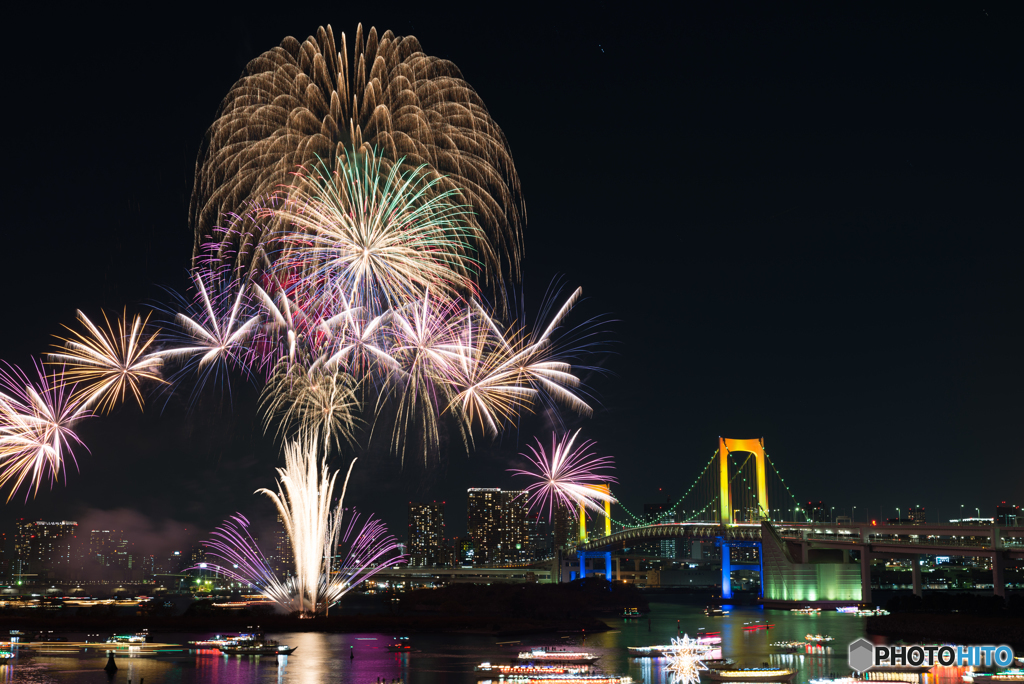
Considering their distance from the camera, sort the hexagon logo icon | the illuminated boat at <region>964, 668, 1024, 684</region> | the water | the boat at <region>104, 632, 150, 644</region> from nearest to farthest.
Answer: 1. the illuminated boat at <region>964, 668, 1024, 684</region>
2. the hexagon logo icon
3. the water
4. the boat at <region>104, 632, 150, 644</region>

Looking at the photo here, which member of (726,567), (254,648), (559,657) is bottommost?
(559,657)

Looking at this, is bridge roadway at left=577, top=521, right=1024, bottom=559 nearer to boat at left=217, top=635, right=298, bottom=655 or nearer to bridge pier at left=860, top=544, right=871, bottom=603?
bridge pier at left=860, top=544, right=871, bottom=603

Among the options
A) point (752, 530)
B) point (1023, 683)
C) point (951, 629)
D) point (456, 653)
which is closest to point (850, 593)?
point (752, 530)

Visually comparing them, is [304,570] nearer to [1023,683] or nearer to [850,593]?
[1023,683]

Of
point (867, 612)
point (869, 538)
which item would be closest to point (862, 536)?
point (869, 538)

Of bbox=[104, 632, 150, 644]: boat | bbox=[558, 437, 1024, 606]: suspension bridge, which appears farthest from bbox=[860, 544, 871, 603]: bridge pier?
bbox=[104, 632, 150, 644]: boat

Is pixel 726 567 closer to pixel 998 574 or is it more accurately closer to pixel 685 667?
pixel 998 574

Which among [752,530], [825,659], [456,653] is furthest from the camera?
[752,530]
